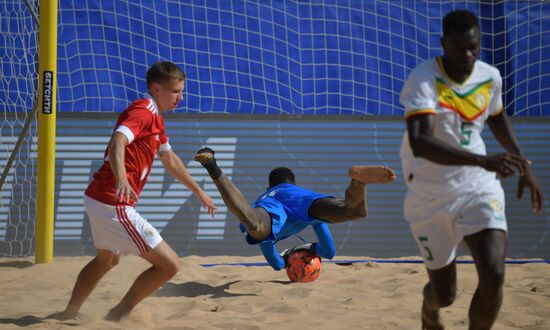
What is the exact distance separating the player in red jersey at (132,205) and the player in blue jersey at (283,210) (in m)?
1.15

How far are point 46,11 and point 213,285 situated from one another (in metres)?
3.31

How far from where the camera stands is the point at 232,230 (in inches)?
376

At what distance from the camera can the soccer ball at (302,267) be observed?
7.01m

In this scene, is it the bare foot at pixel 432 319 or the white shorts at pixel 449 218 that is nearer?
the white shorts at pixel 449 218

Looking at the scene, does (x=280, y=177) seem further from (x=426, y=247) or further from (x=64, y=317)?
(x=426, y=247)

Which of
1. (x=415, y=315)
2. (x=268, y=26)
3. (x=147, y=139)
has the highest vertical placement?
(x=268, y=26)

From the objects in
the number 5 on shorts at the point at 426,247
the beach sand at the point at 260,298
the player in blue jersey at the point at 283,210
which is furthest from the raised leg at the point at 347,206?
the number 5 on shorts at the point at 426,247

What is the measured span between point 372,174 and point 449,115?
77.5 inches

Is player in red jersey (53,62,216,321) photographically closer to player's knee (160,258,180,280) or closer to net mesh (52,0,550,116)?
player's knee (160,258,180,280)

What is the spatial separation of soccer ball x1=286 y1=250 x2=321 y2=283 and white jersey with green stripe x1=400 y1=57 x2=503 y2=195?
3.08 m

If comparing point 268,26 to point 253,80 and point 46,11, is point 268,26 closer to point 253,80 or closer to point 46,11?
point 253,80

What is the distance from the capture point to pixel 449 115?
3965mm

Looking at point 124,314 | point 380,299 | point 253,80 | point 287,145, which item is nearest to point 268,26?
point 253,80

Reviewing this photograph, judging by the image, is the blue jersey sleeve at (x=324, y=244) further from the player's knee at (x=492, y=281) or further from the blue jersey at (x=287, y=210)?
the player's knee at (x=492, y=281)
